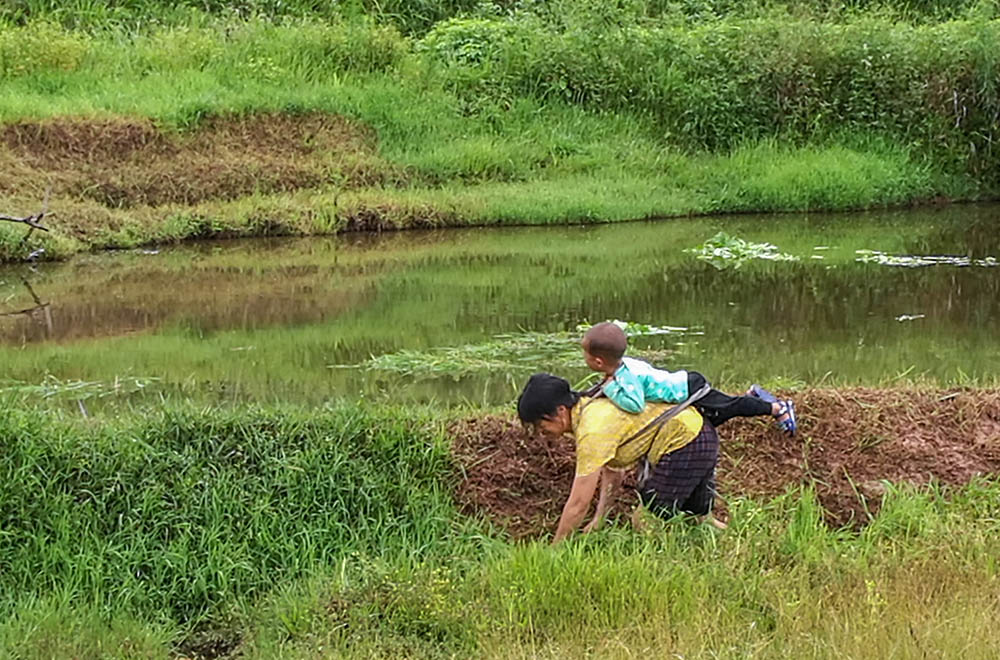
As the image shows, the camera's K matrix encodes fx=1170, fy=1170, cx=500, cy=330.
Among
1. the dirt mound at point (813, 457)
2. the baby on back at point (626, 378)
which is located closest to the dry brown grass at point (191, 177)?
the dirt mound at point (813, 457)

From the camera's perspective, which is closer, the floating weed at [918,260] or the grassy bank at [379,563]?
the grassy bank at [379,563]

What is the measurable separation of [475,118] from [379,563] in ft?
43.2

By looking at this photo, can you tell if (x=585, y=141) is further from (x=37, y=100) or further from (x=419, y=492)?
(x=419, y=492)

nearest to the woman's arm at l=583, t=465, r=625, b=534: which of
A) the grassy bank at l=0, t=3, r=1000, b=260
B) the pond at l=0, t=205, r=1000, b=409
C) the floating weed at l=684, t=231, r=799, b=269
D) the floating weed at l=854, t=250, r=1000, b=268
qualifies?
the pond at l=0, t=205, r=1000, b=409

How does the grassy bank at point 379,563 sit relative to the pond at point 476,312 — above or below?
above

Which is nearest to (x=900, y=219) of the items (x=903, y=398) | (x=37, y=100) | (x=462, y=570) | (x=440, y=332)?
(x=440, y=332)

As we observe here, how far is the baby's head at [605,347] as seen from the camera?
4.82 m

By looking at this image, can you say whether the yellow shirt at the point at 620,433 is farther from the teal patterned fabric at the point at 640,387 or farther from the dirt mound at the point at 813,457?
the dirt mound at the point at 813,457

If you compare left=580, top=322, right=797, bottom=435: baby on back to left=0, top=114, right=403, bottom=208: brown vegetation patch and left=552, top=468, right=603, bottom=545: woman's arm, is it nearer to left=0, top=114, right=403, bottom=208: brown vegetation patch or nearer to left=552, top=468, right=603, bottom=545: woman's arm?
left=552, top=468, right=603, bottom=545: woman's arm

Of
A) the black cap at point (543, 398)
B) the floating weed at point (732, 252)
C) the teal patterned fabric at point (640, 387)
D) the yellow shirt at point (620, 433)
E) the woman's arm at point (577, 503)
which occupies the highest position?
the teal patterned fabric at point (640, 387)

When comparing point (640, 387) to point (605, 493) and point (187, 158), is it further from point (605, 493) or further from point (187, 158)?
point (187, 158)

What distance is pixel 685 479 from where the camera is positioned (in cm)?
500

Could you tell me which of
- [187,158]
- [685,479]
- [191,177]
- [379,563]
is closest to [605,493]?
[685,479]

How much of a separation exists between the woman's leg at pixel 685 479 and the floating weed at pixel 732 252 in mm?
7207
